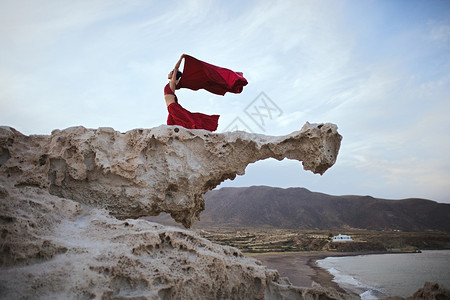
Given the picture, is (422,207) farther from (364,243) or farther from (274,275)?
(274,275)

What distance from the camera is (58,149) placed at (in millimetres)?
6812

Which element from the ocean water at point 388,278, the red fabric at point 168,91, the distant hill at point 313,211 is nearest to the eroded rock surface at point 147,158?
the red fabric at point 168,91

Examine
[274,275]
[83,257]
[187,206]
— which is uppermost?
[187,206]

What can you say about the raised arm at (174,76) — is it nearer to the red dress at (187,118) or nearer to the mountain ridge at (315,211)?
the red dress at (187,118)

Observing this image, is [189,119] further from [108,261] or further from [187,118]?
[108,261]

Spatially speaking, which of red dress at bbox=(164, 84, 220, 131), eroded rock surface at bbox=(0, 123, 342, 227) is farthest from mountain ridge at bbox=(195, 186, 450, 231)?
red dress at bbox=(164, 84, 220, 131)

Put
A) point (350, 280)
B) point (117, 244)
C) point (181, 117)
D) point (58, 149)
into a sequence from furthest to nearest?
point (350, 280), point (181, 117), point (58, 149), point (117, 244)

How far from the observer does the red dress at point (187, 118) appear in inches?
327

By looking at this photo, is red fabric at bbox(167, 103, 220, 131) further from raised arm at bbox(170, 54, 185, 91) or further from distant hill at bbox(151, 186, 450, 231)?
distant hill at bbox(151, 186, 450, 231)

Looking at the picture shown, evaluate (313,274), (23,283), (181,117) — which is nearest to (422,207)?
(313,274)

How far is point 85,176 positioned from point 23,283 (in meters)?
3.42

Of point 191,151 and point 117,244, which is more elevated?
point 191,151

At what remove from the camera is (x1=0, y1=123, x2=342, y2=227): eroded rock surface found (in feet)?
22.3

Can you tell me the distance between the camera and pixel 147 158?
285 inches
